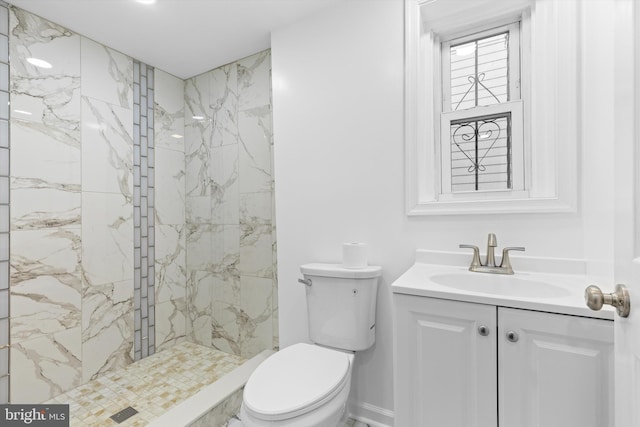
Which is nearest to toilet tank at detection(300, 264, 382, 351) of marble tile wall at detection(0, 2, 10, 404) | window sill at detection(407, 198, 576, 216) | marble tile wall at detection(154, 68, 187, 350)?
window sill at detection(407, 198, 576, 216)

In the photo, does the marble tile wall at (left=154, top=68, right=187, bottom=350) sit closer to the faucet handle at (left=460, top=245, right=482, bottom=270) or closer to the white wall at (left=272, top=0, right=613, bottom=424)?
the white wall at (left=272, top=0, right=613, bottom=424)

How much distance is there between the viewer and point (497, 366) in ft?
3.06

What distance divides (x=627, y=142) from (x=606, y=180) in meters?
0.71

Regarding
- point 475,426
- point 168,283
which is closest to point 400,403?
point 475,426

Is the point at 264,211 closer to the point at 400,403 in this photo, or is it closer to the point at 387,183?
the point at 387,183

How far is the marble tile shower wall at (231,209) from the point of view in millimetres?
2223

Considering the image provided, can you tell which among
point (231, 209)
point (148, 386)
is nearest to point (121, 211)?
point (231, 209)

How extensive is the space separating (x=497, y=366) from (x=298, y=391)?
2.20 ft

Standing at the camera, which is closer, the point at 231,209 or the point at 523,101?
the point at 523,101

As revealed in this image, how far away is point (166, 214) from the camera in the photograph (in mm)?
2482

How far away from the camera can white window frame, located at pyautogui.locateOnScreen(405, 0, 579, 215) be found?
123cm

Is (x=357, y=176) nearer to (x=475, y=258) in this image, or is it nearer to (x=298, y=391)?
(x=475, y=258)

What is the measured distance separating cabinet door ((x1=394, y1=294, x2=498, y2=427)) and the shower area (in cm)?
128

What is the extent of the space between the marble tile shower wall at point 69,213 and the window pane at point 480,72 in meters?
2.19
